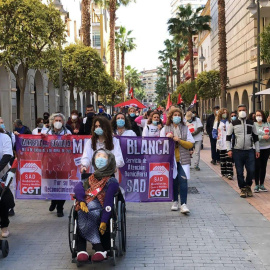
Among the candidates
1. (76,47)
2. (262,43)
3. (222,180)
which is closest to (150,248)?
(222,180)

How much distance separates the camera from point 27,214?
8.01 m

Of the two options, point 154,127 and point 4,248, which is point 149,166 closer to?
point 154,127

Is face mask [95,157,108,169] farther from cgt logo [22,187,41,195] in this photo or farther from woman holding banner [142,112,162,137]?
woman holding banner [142,112,162,137]

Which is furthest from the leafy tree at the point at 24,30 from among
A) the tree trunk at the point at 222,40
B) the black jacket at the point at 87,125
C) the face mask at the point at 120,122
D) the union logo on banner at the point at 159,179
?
the tree trunk at the point at 222,40

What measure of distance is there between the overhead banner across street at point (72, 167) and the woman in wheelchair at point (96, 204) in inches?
92.2

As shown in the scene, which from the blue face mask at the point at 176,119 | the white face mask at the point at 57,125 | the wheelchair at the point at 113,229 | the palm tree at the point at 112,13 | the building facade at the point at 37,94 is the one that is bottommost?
the wheelchair at the point at 113,229

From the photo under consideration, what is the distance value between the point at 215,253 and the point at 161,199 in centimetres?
220

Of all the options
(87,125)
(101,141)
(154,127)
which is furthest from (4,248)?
(87,125)

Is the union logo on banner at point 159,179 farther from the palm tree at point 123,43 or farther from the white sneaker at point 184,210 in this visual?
the palm tree at point 123,43

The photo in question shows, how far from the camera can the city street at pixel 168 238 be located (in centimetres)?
523

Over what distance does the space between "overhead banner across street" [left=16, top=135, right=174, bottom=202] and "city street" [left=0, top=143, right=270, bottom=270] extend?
17.4 inches

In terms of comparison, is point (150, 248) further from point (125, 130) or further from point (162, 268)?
point (125, 130)

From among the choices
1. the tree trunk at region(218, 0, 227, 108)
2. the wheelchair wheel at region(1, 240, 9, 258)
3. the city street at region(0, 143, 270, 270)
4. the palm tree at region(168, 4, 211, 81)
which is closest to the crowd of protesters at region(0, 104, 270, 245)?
the city street at region(0, 143, 270, 270)

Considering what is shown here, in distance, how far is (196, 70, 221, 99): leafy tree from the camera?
39094mm
